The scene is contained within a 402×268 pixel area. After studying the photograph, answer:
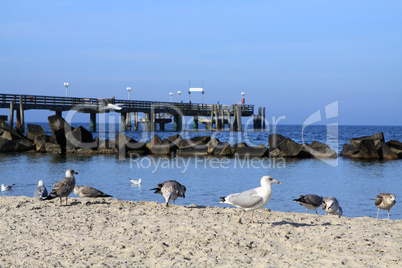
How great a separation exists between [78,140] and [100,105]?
18.5 meters

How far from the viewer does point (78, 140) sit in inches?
1235

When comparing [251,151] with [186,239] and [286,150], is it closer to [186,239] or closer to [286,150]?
[286,150]

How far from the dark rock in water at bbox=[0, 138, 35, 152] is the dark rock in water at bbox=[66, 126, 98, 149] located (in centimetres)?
250

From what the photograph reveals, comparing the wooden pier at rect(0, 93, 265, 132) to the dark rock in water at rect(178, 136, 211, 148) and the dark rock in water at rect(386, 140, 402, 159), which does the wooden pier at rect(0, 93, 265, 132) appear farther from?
the dark rock in water at rect(386, 140, 402, 159)

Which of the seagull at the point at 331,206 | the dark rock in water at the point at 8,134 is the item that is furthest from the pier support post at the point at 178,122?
the seagull at the point at 331,206

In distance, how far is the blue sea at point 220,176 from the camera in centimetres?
1307

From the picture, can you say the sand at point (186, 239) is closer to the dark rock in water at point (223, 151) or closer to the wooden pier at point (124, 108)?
the dark rock in water at point (223, 151)

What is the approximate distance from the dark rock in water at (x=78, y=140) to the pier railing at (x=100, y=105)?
1001cm

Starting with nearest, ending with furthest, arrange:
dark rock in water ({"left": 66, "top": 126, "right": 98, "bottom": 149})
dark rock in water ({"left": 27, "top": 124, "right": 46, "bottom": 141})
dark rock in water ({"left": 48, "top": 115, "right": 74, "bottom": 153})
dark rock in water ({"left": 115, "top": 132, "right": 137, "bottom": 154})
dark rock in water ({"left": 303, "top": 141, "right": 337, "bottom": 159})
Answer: dark rock in water ({"left": 303, "top": 141, "right": 337, "bottom": 159}) < dark rock in water ({"left": 115, "top": 132, "right": 137, "bottom": 154}) < dark rock in water ({"left": 48, "top": 115, "right": 74, "bottom": 153}) < dark rock in water ({"left": 66, "top": 126, "right": 98, "bottom": 149}) < dark rock in water ({"left": 27, "top": 124, "right": 46, "bottom": 141})

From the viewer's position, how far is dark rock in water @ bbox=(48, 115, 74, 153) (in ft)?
101

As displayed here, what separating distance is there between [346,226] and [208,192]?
645cm

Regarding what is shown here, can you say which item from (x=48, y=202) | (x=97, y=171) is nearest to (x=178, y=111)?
(x=97, y=171)

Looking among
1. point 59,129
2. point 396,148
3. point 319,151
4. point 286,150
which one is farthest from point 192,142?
point 396,148

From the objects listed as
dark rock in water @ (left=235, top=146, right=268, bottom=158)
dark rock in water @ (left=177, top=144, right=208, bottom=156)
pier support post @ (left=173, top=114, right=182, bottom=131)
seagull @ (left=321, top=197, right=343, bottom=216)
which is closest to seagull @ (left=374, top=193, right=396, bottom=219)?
seagull @ (left=321, top=197, right=343, bottom=216)
